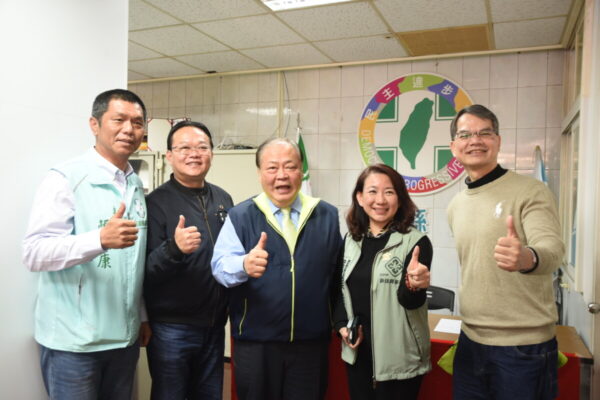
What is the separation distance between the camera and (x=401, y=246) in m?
1.65

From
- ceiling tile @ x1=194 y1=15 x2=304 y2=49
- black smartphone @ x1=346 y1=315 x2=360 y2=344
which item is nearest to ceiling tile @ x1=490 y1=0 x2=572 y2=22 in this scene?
ceiling tile @ x1=194 y1=15 x2=304 y2=49

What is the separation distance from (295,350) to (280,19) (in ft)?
7.69

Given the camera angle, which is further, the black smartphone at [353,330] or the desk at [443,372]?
the desk at [443,372]

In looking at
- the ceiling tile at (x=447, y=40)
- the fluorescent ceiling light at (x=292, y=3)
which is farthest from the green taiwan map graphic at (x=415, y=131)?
the fluorescent ceiling light at (x=292, y=3)

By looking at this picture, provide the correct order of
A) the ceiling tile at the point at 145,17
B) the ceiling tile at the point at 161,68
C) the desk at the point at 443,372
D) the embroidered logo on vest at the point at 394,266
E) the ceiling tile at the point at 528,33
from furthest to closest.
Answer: the ceiling tile at the point at 161,68 → the ceiling tile at the point at 528,33 → the ceiling tile at the point at 145,17 → the desk at the point at 443,372 → the embroidered logo on vest at the point at 394,266

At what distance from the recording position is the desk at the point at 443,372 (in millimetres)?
1921

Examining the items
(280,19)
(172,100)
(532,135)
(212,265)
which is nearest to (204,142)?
(212,265)

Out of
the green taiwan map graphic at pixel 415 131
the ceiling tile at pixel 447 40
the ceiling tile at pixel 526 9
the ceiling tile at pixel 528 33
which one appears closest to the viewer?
the ceiling tile at pixel 526 9

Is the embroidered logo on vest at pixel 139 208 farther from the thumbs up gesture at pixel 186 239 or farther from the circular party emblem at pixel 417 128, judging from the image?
the circular party emblem at pixel 417 128

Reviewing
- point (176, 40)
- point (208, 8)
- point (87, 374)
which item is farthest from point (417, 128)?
point (87, 374)

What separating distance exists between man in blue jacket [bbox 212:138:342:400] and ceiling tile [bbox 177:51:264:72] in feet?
8.27

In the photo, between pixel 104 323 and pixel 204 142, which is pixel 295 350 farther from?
pixel 204 142

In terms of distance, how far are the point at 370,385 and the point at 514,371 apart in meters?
0.50

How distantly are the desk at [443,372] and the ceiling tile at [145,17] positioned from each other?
7.81 feet
